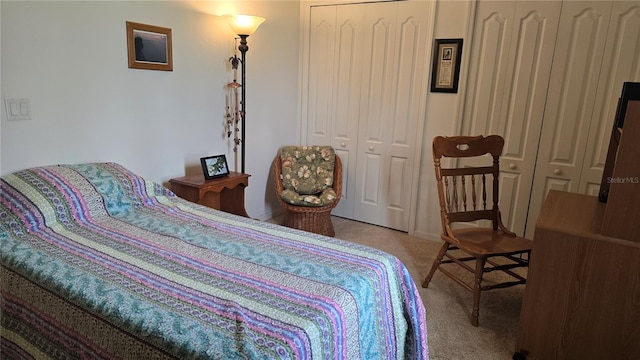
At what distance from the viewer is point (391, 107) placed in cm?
349

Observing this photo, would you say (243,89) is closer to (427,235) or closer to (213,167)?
(213,167)

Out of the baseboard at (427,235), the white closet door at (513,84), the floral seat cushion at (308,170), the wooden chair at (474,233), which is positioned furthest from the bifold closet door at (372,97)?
the wooden chair at (474,233)

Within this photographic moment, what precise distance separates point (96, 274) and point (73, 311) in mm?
156

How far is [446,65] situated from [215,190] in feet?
6.57

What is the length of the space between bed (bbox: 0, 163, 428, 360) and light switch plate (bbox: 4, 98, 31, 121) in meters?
0.27

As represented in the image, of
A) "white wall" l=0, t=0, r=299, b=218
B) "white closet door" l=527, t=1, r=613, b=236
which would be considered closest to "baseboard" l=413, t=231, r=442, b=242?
"white closet door" l=527, t=1, r=613, b=236

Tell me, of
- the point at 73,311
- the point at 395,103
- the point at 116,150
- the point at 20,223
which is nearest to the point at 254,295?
the point at 73,311

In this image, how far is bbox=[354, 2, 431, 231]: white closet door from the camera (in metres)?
3.31

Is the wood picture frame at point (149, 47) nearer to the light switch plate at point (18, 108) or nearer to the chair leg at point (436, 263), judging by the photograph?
the light switch plate at point (18, 108)

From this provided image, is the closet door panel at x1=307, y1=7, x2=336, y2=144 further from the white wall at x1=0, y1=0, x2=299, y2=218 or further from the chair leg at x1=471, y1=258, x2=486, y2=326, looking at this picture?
the chair leg at x1=471, y1=258, x2=486, y2=326

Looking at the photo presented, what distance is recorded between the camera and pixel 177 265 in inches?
60.6

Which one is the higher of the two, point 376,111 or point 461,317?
point 376,111

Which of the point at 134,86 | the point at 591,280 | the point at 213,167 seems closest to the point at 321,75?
the point at 213,167

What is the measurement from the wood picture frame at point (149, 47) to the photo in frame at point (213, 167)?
0.65m
